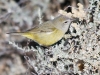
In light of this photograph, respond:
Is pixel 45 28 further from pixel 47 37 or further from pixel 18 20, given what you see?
pixel 18 20

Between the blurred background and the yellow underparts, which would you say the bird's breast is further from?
the blurred background

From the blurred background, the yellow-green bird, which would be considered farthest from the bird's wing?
the blurred background

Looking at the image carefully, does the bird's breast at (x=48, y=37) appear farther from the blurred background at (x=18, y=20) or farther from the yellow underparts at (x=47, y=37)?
the blurred background at (x=18, y=20)

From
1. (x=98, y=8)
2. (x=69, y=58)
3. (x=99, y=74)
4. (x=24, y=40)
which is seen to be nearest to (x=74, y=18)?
(x=98, y=8)

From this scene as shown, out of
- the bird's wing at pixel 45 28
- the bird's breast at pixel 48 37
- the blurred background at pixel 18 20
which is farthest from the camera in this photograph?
the blurred background at pixel 18 20

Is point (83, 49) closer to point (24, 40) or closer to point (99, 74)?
point (99, 74)

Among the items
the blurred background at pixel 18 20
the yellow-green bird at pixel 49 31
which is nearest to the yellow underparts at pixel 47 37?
the yellow-green bird at pixel 49 31
